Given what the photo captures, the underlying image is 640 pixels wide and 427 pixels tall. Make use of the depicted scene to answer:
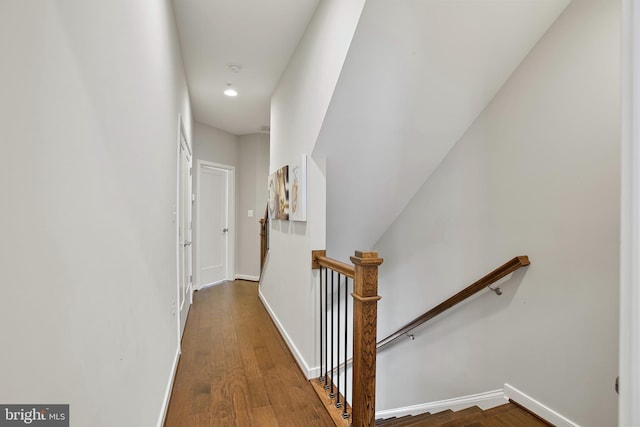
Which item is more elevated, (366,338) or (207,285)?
(366,338)

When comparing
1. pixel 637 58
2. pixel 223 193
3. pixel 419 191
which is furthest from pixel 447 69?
pixel 223 193

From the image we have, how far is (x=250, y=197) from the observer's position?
17.8 feet

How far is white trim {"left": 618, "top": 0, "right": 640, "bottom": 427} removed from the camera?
0.45 m

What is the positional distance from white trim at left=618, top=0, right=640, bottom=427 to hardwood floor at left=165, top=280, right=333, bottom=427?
1720 mm

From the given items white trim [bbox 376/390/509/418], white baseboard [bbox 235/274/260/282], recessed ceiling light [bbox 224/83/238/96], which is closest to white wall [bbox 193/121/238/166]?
recessed ceiling light [bbox 224/83/238/96]

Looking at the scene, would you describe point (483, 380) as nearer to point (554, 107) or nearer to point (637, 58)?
point (554, 107)

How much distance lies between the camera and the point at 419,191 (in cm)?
289

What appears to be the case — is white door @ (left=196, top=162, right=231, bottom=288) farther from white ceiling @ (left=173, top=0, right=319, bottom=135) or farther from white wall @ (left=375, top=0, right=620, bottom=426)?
white wall @ (left=375, top=0, right=620, bottom=426)

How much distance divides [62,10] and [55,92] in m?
0.19

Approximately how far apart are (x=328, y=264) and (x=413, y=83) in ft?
4.41

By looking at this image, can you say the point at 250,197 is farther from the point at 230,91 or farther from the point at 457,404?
the point at 457,404

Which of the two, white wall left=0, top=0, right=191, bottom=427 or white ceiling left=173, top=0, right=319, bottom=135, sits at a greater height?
white ceiling left=173, top=0, right=319, bottom=135

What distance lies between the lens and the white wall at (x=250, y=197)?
212 inches

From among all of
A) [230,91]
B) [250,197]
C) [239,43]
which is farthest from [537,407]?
[250,197]
